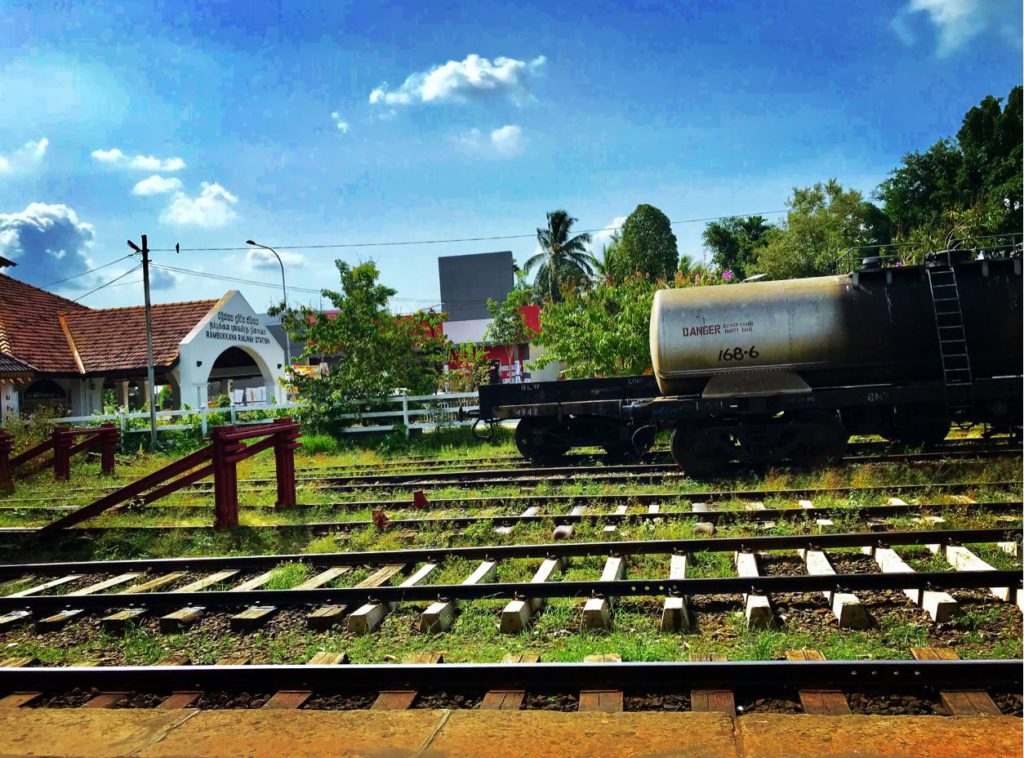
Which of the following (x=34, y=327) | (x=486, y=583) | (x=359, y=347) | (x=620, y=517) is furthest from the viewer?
(x=34, y=327)

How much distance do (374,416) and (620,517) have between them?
13.0 meters

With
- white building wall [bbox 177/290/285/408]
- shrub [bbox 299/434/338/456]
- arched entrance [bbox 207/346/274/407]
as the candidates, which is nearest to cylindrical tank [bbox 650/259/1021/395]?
shrub [bbox 299/434/338/456]

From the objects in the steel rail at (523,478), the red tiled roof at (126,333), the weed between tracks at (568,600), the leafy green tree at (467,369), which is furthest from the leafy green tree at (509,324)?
the weed between tracks at (568,600)

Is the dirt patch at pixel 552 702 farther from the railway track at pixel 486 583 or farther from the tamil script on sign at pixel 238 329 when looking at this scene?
the tamil script on sign at pixel 238 329

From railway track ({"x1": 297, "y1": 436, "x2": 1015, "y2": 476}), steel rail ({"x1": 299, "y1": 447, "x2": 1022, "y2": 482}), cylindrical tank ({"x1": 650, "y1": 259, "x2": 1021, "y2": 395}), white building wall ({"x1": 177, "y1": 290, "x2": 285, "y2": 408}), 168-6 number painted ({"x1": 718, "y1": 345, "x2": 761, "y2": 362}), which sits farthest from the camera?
white building wall ({"x1": 177, "y1": 290, "x2": 285, "y2": 408})

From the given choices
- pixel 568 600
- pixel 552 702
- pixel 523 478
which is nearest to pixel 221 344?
pixel 523 478

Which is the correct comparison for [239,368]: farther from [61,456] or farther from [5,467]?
[5,467]

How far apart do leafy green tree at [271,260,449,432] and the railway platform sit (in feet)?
57.1

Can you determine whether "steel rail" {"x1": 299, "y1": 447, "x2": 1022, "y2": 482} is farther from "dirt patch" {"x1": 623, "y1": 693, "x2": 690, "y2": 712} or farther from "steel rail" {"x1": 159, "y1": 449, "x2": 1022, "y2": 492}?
"dirt patch" {"x1": 623, "y1": 693, "x2": 690, "y2": 712}

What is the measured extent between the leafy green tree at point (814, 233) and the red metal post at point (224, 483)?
4198 cm

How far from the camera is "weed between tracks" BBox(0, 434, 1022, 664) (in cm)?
507

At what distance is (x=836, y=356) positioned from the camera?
1170cm

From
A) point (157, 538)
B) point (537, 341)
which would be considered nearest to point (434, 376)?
point (537, 341)

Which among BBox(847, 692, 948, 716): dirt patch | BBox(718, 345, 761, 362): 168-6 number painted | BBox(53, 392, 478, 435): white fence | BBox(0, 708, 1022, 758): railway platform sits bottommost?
BBox(847, 692, 948, 716): dirt patch
